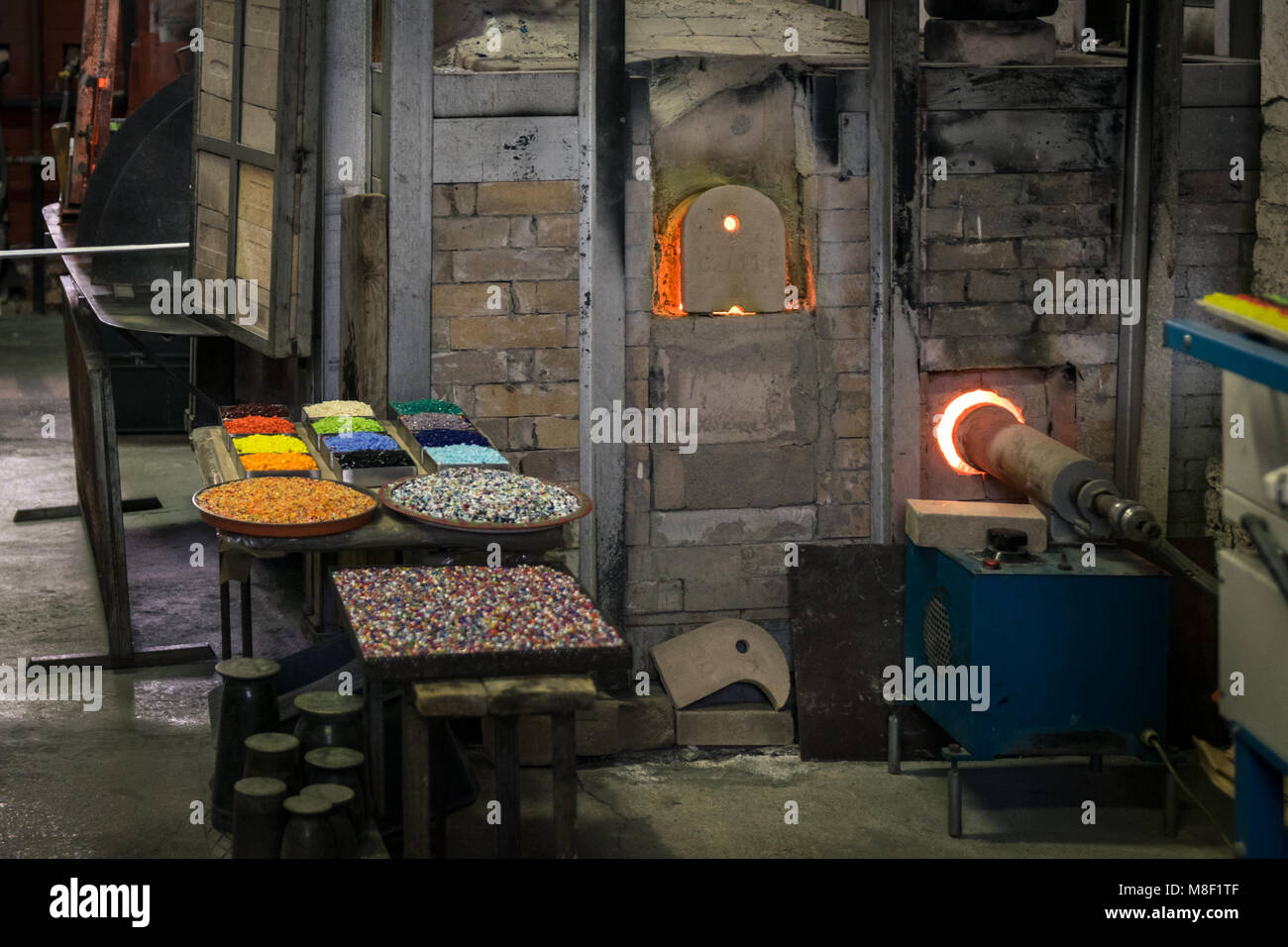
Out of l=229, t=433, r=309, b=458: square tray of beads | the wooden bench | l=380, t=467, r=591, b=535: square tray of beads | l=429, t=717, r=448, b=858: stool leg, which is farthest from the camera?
l=229, t=433, r=309, b=458: square tray of beads

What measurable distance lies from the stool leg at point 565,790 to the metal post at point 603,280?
2.34 meters

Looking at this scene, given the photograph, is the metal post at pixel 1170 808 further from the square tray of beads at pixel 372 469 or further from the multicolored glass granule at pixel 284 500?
the multicolored glass granule at pixel 284 500

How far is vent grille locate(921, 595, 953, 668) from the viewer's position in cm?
618

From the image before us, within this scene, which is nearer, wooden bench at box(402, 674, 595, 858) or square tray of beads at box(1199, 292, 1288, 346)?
square tray of beads at box(1199, 292, 1288, 346)

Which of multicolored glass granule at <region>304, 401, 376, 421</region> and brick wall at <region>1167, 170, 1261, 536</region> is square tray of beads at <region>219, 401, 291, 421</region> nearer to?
multicolored glass granule at <region>304, 401, 376, 421</region>

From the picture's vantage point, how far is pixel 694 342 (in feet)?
22.3

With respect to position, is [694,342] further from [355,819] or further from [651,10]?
[355,819]

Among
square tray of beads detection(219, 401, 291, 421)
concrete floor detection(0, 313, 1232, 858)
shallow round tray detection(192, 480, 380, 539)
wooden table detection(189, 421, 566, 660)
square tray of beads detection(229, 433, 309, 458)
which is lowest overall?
concrete floor detection(0, 313, 1232, 858)

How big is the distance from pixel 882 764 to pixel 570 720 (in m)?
2.65

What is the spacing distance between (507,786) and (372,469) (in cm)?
145

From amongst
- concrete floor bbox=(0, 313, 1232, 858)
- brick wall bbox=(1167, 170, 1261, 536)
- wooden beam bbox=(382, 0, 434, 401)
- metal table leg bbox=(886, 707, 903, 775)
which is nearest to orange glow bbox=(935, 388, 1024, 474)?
brick wall bbox=(1167, 170, 1261, 536)

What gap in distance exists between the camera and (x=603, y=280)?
6648 mm

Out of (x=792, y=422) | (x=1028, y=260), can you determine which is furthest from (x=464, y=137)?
(x=1028, y=260)

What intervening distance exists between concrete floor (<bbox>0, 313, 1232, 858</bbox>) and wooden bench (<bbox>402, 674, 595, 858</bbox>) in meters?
1.21
